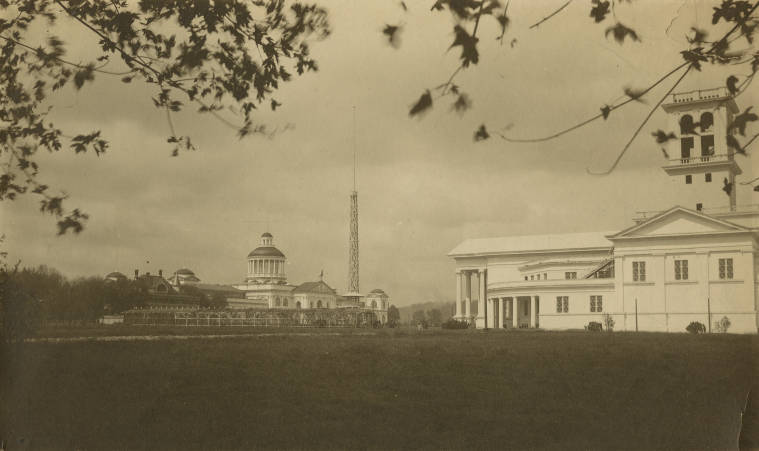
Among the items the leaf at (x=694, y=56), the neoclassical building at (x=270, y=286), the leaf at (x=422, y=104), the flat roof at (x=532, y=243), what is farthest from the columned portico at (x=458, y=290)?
the leaf at (x=422, y=104)

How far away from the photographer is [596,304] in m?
51.1

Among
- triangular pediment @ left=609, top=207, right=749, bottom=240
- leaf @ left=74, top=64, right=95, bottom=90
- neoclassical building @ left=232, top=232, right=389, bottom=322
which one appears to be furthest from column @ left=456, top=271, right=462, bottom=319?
leaf @ left=74, top=64, right=95, bottom=90

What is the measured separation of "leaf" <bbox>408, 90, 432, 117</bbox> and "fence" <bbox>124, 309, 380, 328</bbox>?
1660 inches

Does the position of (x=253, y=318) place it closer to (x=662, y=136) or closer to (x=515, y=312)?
(x=515, y=312)

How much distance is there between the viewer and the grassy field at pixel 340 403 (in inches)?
345

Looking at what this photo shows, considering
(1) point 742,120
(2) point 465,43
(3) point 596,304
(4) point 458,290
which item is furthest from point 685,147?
(2) point 465,43

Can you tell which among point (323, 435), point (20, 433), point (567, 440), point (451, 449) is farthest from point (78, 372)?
point (567, 440)

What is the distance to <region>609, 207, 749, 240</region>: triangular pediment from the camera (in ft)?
145

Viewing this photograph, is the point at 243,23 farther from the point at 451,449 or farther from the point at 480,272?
the point at 480,272

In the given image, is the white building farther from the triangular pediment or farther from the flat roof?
the flat roof

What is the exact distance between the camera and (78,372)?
33.7ft

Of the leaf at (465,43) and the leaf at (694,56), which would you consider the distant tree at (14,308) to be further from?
the leaf at (694,56)

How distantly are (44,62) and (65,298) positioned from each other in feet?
34.9

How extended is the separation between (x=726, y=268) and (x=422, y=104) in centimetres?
4547
